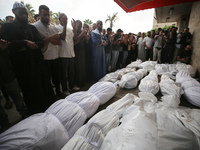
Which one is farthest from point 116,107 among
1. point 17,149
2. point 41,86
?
point 41,86

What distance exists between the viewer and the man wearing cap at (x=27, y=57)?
4.84ft

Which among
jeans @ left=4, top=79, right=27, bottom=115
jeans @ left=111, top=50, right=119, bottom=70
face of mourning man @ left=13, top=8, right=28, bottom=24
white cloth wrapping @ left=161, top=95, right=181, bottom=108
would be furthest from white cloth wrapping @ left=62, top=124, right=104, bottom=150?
jeans @ left=111, top=50, right=119, bottom=70

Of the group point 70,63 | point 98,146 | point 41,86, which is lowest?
point 98,146

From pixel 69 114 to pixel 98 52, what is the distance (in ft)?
7.92

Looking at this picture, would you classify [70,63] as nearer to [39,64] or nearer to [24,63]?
[39,64]

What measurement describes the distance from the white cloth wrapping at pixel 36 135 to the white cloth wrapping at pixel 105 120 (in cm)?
34

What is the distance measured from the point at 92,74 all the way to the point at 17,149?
2848mm

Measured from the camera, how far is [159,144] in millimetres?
691

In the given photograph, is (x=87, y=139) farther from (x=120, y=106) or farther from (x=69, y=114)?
(x=120, y=106)

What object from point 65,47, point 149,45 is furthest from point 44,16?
point 149,45

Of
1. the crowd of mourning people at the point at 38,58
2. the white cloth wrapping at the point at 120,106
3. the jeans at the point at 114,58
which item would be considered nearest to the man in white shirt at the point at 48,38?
the crowd of mourning people at the point at 38,58

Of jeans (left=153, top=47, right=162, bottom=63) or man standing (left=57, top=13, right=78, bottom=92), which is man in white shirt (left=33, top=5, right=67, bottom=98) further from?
jeans (left=153, top=47, right=162, bottom=63)

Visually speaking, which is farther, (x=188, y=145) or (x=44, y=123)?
(x=44, y=123)

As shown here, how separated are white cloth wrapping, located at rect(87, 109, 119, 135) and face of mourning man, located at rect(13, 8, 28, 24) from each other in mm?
1867
